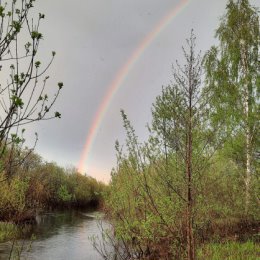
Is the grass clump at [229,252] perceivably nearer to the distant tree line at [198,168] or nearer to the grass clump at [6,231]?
the distant tree line at [198,168]

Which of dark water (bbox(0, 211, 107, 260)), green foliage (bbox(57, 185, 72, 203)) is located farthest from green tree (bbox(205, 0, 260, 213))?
green foliage (bbox(57, 185, 72, 203))

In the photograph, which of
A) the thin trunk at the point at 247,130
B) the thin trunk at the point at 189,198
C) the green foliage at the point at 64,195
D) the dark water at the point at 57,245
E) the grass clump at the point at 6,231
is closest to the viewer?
the thin trunk at the point at 189,198

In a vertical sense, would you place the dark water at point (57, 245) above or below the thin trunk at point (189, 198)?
below

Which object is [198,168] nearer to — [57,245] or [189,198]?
[189,198]

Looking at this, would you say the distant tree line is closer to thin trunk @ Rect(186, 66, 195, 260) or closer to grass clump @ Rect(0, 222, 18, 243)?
thin trunk @ Rect(186, 66, 195, 260)

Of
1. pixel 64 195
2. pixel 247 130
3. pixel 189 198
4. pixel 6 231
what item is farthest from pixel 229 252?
pixel 64 195

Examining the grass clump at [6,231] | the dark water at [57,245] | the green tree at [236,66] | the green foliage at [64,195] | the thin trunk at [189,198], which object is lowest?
the dark water at [57,245]

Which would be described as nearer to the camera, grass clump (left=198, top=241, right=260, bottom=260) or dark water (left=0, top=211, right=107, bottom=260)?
grass clump (left=198, top=241, right=260, bottom=260)

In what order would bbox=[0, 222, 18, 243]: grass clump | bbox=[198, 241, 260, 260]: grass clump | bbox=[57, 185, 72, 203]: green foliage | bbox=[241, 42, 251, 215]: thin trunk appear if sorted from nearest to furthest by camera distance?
bbox=[198, 241, 260, 260]: grass clump, bbox=[241, 42, 251, 215]: thin trunk, bbox=[0, 222, 18, 243]: grass clump, bbox=[57, 185, 72, 203]: green foliage

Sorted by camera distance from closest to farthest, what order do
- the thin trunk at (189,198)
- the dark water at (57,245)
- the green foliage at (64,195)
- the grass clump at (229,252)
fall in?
1. the thin trunk at (189,198)
2. the grass clump at (229,252)
3. the dark water at (57,245)
4. the green foliage at (64,195)

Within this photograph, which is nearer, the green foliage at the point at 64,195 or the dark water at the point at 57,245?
the dark water at the point at 57,245

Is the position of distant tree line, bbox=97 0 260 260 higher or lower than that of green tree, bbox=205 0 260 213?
lower

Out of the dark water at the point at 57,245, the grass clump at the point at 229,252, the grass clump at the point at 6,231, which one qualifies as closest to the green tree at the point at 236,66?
the grass clump at the point at 229,252

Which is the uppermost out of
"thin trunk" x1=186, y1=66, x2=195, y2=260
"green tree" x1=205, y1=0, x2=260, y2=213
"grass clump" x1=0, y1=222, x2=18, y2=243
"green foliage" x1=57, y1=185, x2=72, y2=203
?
"green tree" x1=205, y1=0, x2=260, y2=213
